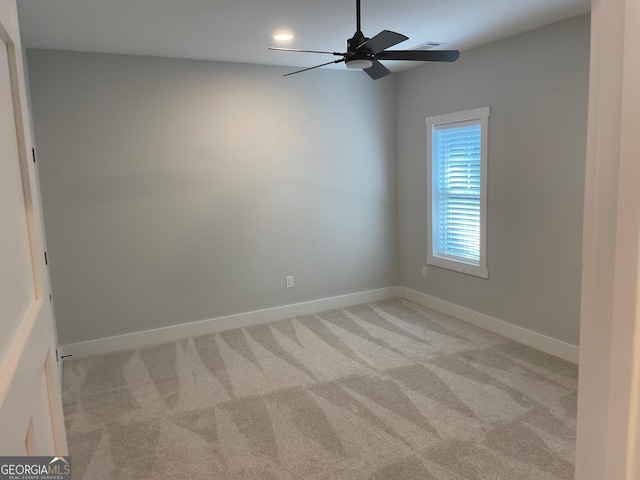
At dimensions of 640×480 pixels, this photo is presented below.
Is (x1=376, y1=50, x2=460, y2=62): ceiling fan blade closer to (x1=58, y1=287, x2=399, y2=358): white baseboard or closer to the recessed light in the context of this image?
the recessed light

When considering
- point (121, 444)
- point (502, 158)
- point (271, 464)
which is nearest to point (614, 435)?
point (271, 464)

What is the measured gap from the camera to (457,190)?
4.73 m

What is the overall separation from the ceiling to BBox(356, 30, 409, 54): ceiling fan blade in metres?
0.50

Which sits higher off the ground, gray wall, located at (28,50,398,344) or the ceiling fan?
the ceiling fan

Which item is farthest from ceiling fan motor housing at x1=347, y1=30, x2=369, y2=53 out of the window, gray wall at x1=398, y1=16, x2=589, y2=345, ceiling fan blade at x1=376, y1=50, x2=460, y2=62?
the window

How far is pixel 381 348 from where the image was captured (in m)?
4.06

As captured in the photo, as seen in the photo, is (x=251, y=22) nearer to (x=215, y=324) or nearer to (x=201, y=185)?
(x=201, y=185)

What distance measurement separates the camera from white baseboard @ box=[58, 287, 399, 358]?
4.14 meters

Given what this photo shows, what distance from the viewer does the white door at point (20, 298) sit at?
0.78 metres

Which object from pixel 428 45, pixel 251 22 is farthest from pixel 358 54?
pixel 428 45

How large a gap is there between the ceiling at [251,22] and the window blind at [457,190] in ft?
3.03

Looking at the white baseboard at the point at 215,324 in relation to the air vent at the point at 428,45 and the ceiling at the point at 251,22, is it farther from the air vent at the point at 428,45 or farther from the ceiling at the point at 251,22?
the air vent at the point at 428,45

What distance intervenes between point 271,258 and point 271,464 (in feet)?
8.50

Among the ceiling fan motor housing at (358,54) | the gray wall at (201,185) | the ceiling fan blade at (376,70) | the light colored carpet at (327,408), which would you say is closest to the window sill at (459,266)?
the light colored carpet at (327,408)
